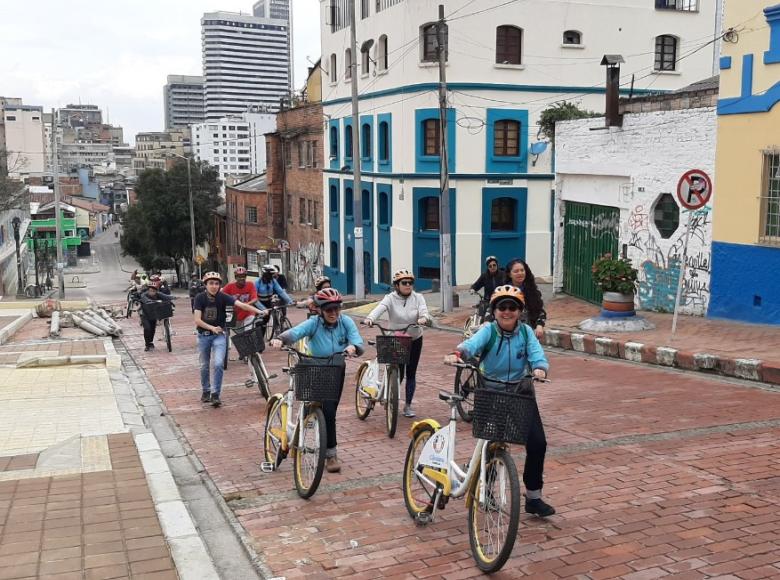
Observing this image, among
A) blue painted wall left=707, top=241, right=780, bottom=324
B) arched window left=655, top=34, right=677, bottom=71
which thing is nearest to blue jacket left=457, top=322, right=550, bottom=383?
blue painted wall left=707, top=241, right=780, bottom=324

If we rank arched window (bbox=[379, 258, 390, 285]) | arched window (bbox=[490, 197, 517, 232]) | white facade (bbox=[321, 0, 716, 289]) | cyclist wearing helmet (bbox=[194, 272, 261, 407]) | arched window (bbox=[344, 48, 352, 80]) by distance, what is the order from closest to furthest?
cyclist wearing helmet (bbox=[194, 272, 261, 407]) → white facade (bbox=[321, 0, 716, 289]) → arched window (bbox=[490, 197, 517, 232]) → arched window (bbox=[379, 258, 390, 285]) → arched window (bbox=[344, 48, 352, 80])

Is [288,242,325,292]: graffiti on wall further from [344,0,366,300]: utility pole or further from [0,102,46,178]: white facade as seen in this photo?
[0,102,46,178]: white facade

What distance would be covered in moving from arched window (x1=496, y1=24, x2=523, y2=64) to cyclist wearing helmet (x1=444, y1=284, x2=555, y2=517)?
27.1 meters

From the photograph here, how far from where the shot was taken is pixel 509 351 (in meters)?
5.73

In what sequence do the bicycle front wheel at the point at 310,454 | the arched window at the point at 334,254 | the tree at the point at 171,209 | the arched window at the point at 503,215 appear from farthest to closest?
the tree at the point at 171,209, the arched window at the point at 334,254, the arched window at the point at 503,215, the bicycle front wheel at the point at 310,454

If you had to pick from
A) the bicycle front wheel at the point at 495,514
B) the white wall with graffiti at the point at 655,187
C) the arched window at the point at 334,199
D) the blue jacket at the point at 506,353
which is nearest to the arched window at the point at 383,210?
the arched window at the point at 334,199

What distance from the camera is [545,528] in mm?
5828

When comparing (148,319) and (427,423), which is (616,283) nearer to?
(148,319)

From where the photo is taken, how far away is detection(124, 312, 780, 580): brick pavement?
5309 millimetres

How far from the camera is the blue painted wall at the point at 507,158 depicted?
102 feet

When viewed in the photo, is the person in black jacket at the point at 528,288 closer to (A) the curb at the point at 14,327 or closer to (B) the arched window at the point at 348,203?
(A) the curb at the point at 14,327

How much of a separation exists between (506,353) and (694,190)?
749 cm

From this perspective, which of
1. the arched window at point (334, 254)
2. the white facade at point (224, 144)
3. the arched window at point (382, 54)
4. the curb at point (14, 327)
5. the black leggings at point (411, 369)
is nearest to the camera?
the black leggings at point (411, 369)

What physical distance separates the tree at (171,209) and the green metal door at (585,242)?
4540cm
